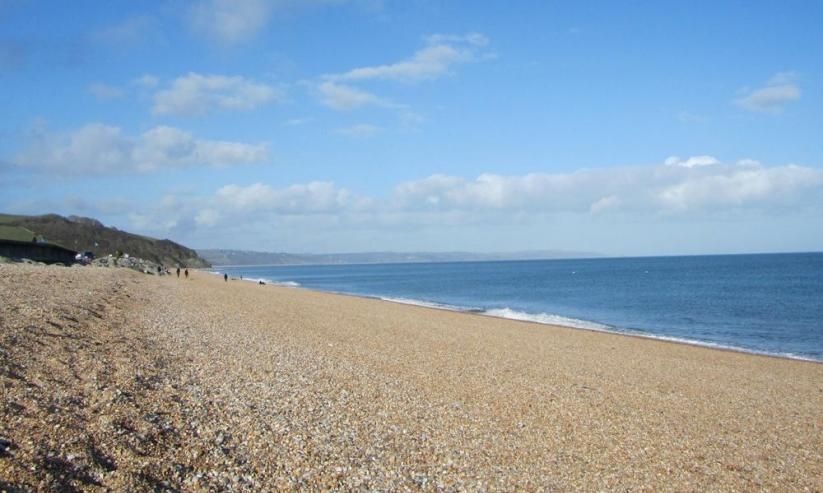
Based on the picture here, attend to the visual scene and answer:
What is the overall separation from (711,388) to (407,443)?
1058 cm

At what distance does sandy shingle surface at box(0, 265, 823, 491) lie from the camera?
6.93 metres

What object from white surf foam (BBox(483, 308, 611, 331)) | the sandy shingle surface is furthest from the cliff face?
the sandy shingle surface

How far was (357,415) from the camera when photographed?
32.7 feet

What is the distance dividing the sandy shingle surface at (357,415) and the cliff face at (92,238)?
94.2 meters

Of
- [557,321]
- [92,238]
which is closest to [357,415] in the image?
[557,321]

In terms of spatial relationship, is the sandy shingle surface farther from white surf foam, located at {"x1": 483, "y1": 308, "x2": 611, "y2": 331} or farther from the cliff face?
the cliff face

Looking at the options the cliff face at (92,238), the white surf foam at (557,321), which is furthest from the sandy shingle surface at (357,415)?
the cliff face at (92,238)

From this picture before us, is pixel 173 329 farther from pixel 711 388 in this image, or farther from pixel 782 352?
pixel 782 352

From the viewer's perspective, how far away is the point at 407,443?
878cm

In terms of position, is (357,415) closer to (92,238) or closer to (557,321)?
(557,321)

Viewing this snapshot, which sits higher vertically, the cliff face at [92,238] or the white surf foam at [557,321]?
the cliff face at [92,238]

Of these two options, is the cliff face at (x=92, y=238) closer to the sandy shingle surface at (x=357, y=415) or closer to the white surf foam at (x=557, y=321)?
the white surf foam at (x=557, y=321)

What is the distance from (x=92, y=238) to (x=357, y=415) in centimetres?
12431

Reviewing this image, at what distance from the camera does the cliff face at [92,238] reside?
10569 cm
